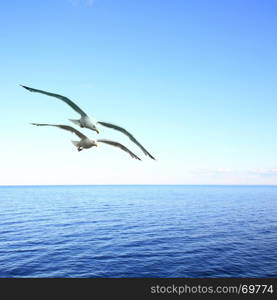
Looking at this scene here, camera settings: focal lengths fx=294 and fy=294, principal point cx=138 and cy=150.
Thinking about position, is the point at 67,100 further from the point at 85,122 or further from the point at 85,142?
the point at 85,122

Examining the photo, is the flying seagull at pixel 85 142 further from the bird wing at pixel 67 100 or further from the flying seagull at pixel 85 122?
the bird wing at pixel 67 100

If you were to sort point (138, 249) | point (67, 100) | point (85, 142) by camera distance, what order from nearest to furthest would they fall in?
point (85, 142) < point (67, 100) < point (138, 249)

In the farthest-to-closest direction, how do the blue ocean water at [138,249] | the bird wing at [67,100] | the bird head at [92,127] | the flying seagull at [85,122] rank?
the blue ocean water at [138,249] < the bird wing at [67,100] < the flying seagull at [85,122] < the bird head at [92,127]

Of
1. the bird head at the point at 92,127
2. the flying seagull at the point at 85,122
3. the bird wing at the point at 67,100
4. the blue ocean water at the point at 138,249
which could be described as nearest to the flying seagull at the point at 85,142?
the flying seagull at the point at 85,122

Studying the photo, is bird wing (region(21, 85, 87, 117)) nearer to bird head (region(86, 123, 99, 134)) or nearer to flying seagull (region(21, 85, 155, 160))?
flying seagull (region(21, 85, 155, 160))

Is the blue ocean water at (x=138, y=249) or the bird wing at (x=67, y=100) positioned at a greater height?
the bird wing at (x=67, y=100)

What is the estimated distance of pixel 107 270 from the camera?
4878cm

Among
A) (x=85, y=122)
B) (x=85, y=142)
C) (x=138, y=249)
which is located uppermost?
(x=85, y=122)

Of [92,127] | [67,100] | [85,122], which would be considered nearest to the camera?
[92,127]

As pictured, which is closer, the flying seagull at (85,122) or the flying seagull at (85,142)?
the flying seagull at (85,122)

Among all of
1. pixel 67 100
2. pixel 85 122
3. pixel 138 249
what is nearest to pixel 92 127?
pixel 85 122

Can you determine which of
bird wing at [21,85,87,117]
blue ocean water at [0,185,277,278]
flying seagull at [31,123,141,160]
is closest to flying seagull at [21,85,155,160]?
bird wing at [21,85,87,117]

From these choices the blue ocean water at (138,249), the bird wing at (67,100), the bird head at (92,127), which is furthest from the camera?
the blue ocean water at (138,249)
